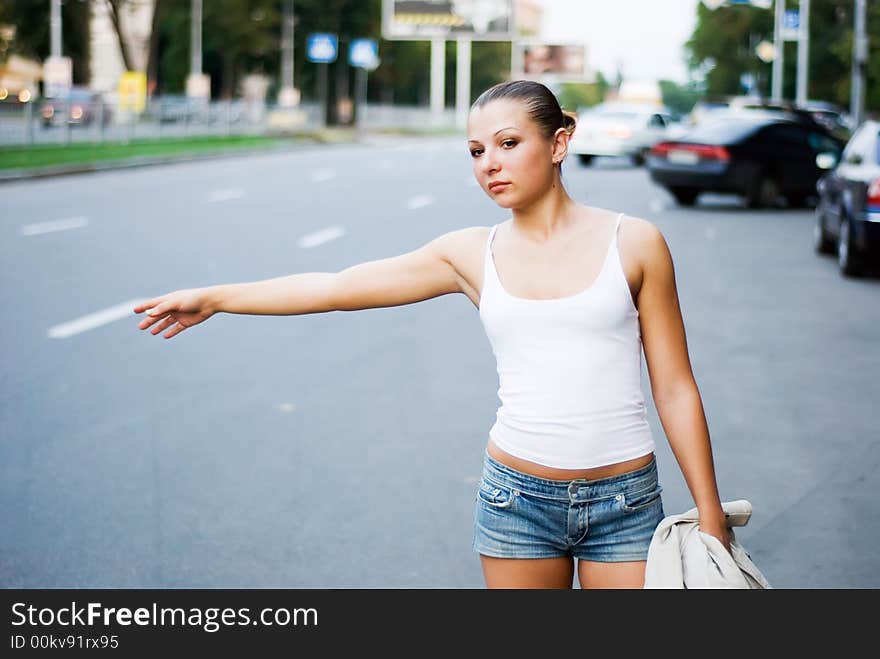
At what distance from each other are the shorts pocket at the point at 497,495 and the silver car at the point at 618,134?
33533mm

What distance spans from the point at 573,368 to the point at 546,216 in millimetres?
299

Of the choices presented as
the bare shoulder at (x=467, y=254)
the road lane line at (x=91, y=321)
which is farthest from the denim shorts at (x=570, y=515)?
the road lane line at (x=91, y=321)

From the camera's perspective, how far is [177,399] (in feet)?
28.1

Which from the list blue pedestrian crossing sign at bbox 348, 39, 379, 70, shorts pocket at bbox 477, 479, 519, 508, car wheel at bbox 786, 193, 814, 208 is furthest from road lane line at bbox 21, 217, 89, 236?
blue pedestrian crossing sign at bbox 348, 39, 379, 70

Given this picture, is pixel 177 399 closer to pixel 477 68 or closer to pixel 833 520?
pixel 833 520

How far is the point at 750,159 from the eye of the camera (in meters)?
23.9

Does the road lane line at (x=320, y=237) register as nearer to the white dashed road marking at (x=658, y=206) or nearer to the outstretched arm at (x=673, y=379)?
the white dashed road marking at (x=658, y=206)

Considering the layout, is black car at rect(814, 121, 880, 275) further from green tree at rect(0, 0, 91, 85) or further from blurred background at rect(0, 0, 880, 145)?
green tree at rect(0, 0, 91, 85)

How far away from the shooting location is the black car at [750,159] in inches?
937

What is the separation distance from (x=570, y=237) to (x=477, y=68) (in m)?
127

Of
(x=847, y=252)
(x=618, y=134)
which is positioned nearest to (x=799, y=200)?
(x=847, y=252)

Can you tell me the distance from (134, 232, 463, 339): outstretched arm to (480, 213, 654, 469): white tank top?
20 cm

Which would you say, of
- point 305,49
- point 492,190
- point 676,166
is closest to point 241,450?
point 492,190

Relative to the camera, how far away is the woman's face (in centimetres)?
291
